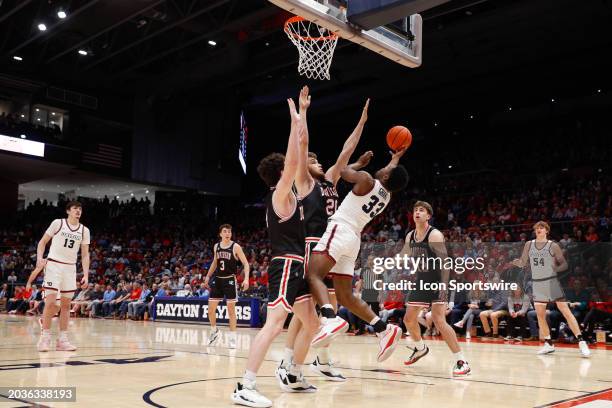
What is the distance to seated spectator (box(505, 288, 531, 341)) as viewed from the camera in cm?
1199

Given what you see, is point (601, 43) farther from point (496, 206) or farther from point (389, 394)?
point (389, 394)

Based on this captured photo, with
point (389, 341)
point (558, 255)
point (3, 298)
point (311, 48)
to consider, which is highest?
point (311, 48)

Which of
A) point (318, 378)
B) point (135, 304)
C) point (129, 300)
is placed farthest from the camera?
point (129, 300)

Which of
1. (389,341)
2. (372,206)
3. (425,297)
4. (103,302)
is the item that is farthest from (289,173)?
(103,302)

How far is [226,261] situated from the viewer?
10.5m

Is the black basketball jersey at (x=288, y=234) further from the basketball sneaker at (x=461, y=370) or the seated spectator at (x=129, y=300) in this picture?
the seated spectator at (x=129, y=300)

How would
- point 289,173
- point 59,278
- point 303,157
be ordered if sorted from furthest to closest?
1. point 59,278
2. point 303,157
3. point 289,173

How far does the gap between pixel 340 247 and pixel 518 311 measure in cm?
793

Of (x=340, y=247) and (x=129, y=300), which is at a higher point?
(x=340, y=247)

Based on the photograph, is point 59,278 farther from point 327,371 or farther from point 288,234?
point 288,234

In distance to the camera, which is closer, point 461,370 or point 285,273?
point 285,273

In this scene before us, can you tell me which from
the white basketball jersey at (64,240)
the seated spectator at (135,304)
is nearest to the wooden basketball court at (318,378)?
the white basketball jersey at (64,240)

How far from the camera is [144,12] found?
2075cm

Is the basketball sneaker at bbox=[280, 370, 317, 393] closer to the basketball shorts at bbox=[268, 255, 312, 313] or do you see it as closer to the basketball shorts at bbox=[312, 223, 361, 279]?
the basketball shorts at bbox=[268, 255, 312, 313]
